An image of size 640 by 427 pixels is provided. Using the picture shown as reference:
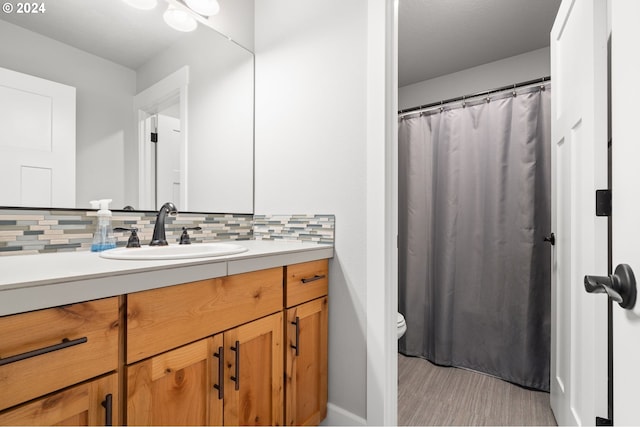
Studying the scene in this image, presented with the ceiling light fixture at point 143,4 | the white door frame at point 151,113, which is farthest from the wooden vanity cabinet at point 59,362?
the ceiling light fixture at point 143,4

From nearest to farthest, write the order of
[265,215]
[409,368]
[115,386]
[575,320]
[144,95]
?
[115,386] → [575,320] → [144,95] → [265,215] → [409,368]

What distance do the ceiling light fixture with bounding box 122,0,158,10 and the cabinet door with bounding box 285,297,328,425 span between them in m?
1.50

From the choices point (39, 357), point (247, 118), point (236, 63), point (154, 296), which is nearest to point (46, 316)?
point (39, 357)

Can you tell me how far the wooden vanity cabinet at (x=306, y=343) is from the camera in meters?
1.25

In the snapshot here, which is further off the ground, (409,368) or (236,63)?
(236,63)

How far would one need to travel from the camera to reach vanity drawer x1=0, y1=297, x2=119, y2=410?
23.9 inches

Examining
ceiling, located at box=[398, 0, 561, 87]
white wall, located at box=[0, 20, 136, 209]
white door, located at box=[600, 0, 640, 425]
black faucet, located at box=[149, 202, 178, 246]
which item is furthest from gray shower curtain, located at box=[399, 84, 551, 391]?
white wall, located at box=[0, 20, 136, 209]

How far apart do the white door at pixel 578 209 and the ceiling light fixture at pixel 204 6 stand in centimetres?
156

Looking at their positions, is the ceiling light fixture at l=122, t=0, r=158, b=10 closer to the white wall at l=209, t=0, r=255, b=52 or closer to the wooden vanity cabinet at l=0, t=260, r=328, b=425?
the white wall at l=209, t=0, r=255, b=52

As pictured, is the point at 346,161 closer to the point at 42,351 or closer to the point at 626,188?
the point at 626,188

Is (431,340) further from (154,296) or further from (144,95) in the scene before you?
(144,95)

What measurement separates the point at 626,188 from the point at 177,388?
114 centimetres

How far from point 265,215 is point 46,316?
1146 mm

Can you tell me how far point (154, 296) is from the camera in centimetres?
83
